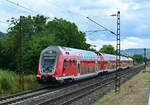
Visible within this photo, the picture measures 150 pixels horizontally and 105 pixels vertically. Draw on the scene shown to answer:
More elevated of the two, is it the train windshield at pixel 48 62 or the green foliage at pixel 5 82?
the train windshield at pixel 48 62

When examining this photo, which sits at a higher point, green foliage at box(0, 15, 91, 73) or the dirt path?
green foliage at box(0, 15, 91, 73)

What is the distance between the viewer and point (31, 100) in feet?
47.3

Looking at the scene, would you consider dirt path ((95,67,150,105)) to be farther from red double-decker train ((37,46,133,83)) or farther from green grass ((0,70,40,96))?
green grass ((0,70,40,96))

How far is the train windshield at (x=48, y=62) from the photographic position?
A: 19406 mm

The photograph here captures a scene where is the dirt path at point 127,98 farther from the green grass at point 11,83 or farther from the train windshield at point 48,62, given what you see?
the green grass at point 11,83

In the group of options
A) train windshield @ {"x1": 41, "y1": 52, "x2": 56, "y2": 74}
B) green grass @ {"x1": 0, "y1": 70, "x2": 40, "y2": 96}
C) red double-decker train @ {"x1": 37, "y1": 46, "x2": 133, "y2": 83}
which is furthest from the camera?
train windshield @ {"x1": 41, "y1": 52, "x2": 56, "y2": 74}

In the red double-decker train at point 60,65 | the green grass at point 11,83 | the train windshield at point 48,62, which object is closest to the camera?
the green grass at point 11,83

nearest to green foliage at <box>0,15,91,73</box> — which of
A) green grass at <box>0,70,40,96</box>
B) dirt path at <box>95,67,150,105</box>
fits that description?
green grass at <box>0,70,40,96</box>

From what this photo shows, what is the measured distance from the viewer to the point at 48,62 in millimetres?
19828

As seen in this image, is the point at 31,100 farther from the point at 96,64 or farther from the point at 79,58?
the point at 96,64

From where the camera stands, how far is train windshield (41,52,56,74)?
19.4m

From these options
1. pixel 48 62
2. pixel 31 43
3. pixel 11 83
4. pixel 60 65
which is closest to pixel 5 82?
pixel 11 83

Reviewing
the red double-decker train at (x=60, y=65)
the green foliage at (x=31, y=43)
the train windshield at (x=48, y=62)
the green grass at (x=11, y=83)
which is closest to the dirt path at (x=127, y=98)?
the red double-decker train at (x=60, y=65)

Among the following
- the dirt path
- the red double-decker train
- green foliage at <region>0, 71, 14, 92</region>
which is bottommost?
the dirt path
